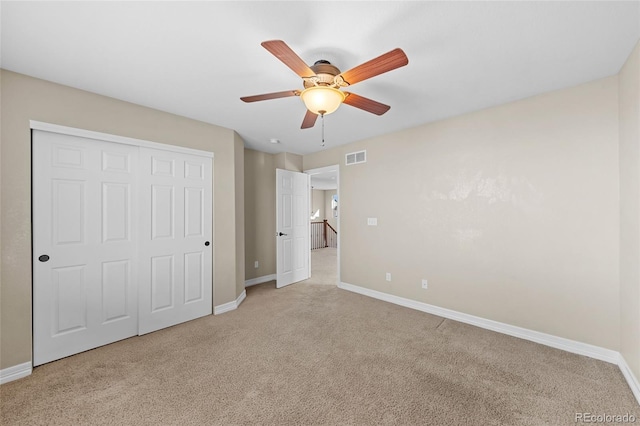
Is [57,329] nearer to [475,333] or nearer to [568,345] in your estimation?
[475,333]

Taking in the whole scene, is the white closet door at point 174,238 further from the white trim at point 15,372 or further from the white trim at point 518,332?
the white trim at point 518,332

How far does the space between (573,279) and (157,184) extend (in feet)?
14.7

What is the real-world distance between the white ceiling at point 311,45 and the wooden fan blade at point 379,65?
0.29m

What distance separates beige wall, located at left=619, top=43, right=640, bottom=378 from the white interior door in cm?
409

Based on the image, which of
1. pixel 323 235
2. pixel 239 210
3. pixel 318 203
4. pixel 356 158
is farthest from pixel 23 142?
pixel 318 203

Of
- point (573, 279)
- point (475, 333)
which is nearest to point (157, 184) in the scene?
point (475, 333)

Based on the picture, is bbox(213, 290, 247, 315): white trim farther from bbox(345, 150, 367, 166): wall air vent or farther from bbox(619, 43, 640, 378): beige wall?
bbox(619, 43, 640, 378): beige wall

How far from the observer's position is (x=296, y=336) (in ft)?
9.21

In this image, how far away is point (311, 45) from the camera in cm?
179

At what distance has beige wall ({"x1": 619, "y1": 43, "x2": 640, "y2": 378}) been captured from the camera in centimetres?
188

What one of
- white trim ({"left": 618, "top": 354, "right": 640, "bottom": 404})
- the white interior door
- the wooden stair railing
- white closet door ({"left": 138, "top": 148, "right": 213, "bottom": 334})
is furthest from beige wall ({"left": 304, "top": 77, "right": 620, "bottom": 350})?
the wooden stair railing

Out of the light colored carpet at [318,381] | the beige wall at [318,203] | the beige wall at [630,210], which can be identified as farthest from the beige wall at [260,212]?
the beige wall at [318,203]

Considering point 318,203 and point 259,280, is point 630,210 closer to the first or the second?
point 259,280

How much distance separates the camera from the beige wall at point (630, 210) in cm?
188
